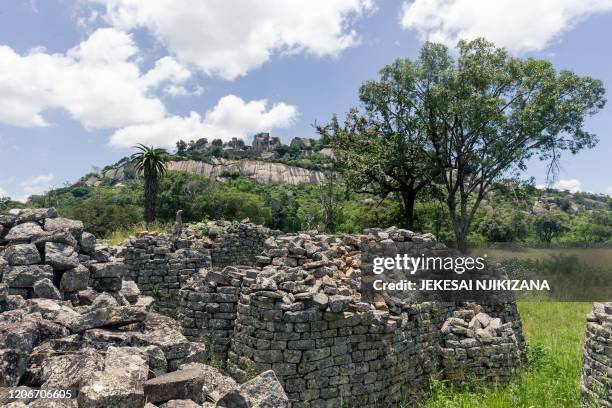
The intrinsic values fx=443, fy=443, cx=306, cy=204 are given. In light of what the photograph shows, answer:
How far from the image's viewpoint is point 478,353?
26.1 ft

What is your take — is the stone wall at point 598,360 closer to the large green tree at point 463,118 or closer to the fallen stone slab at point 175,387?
the fallen stone slab at point 175,387

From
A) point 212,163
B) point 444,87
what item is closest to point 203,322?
point 444,87

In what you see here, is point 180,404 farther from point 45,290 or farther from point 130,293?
point 130,293

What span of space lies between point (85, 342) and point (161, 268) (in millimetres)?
7932

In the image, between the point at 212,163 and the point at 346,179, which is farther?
the point at 212,163

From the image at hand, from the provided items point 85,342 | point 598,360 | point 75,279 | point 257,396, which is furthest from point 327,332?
point 598,360

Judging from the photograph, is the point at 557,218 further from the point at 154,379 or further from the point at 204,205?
the point at 154,379

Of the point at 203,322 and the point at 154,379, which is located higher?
the point at 154,379

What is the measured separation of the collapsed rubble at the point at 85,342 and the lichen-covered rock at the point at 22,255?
0.01 metres

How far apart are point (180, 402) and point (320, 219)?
142 ft

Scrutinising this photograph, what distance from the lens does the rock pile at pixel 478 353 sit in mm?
7871

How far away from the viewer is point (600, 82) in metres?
19.7

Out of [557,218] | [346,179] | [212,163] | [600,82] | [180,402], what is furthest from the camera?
[212,163]

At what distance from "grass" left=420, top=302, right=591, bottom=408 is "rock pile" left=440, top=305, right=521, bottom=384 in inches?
8.8
